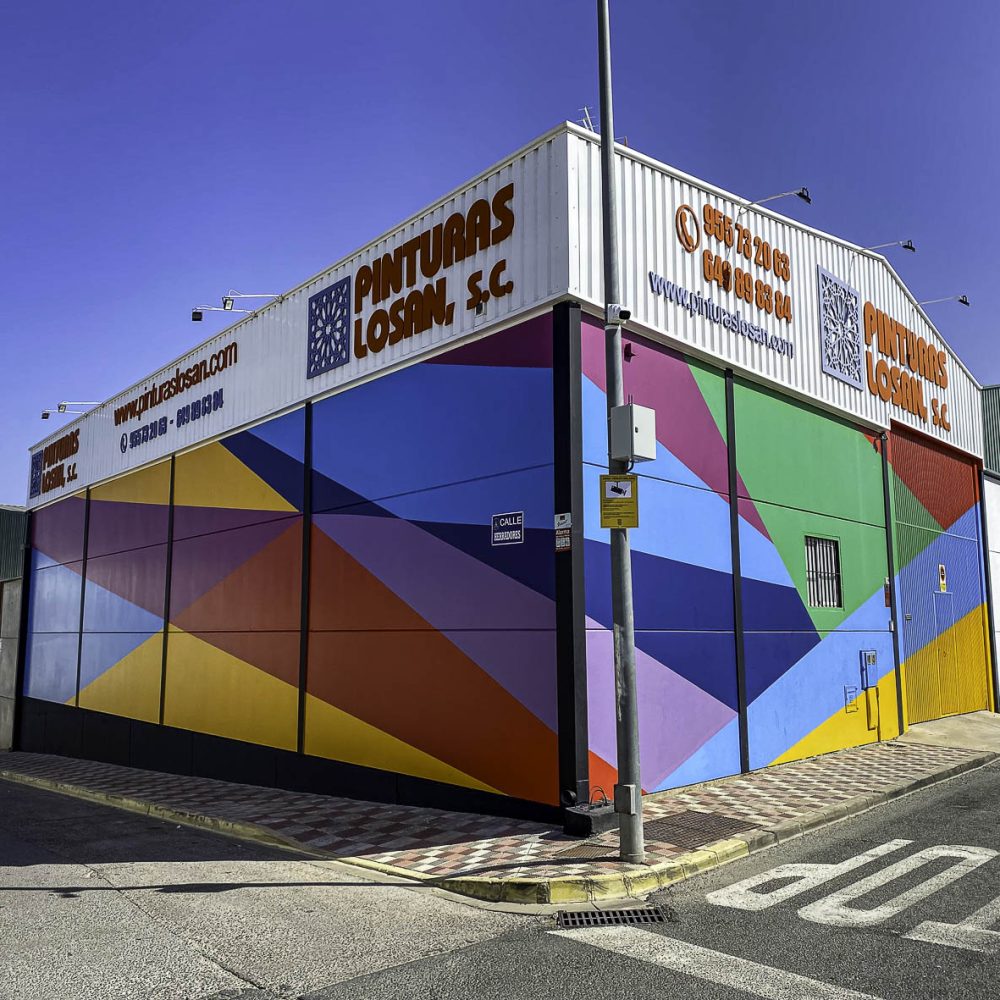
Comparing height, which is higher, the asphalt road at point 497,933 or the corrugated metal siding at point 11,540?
the corrugated metal siding at point 11,540

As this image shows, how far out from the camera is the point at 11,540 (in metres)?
26.8

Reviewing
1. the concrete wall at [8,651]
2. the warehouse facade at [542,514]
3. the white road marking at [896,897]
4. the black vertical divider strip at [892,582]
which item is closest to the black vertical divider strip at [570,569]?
the warehouse facade at [542,514]

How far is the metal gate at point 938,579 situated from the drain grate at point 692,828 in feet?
27.8

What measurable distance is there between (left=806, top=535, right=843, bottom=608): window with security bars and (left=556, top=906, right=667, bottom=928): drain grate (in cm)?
824

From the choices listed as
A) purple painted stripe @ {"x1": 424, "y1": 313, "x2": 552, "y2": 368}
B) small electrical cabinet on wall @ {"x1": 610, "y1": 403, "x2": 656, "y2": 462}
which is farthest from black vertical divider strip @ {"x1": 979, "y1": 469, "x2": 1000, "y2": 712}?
small electrical cabinet on wall @ {"x1": 610, "y1": 403, "x2": 656, "y2": 462}

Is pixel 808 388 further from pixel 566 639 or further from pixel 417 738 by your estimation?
pixel 417 738

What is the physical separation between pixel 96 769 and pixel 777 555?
14072 mm

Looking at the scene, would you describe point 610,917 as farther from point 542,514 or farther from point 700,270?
point 700,270

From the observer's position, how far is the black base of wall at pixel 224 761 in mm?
10773

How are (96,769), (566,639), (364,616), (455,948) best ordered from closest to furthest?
(455,948), (566,639), (364,616), (96,769)

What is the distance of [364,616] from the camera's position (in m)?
A: 12.7

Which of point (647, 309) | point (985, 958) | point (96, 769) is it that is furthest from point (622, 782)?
point (96, 769)

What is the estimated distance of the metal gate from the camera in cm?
1709

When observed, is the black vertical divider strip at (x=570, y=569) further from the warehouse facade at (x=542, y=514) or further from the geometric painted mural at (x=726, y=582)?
the geometric painted mural at (x=726, y=582)
